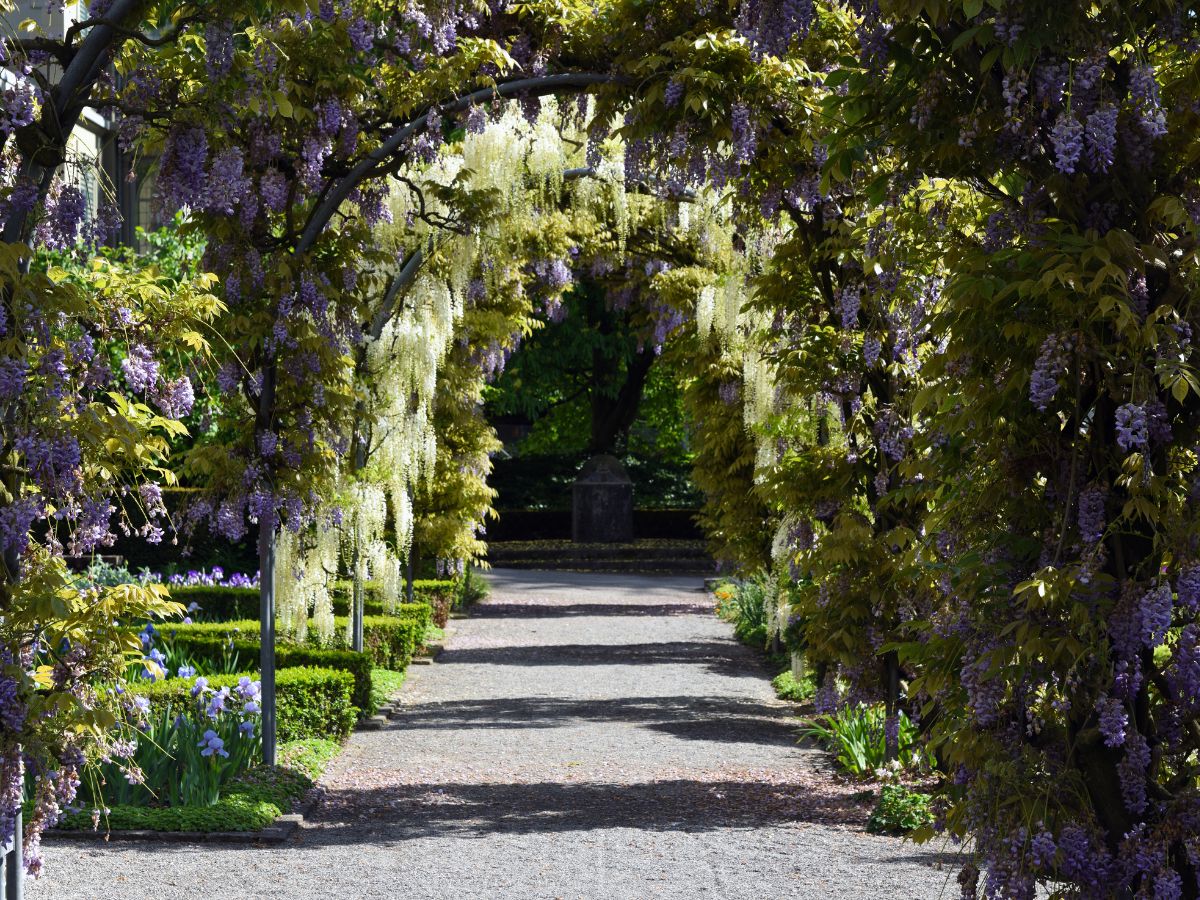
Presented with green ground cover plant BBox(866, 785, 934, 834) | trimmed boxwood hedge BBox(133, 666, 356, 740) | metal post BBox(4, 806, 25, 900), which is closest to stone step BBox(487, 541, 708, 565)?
trimmed boxwood hedge BBox(133, 666, 356, 740)

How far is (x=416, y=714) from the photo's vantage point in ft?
36.9

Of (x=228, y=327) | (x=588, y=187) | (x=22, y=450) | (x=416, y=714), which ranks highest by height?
(x=588, y=187)

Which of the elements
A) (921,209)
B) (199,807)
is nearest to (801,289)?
(921,209)

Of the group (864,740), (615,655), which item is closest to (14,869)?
(864,740)

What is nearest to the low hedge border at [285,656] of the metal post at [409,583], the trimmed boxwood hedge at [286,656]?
the trimmed boxwood hedge at [286,656]

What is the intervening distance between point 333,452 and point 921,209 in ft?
14.5

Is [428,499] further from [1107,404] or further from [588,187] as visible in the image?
[1107,404]

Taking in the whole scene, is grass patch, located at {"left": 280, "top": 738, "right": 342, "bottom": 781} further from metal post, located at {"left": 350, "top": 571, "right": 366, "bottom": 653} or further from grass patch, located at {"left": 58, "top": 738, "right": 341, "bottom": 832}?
metal post, located at {"left": 350, "top": 571, "right": 366, "bottom": 653}

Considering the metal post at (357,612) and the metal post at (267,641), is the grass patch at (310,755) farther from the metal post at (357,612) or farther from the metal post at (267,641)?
the metal post at (357,612)

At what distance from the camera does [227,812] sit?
7043mm

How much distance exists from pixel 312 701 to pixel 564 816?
8.11ft

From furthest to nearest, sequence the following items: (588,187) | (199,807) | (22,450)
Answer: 1. (588,187)
2. (199,807)
3. (22,450)

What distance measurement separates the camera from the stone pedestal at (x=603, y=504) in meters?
29.3

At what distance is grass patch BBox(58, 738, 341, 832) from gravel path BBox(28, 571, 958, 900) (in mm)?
186
